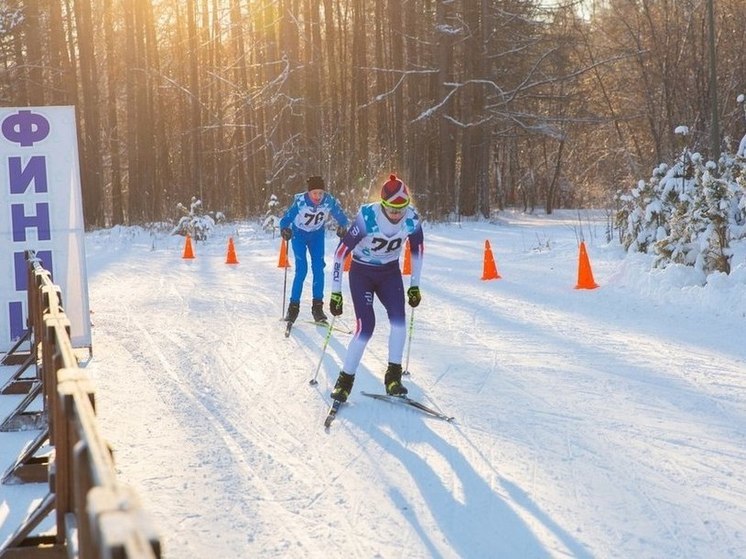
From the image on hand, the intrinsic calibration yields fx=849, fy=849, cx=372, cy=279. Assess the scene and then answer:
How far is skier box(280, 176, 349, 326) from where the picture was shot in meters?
11.3

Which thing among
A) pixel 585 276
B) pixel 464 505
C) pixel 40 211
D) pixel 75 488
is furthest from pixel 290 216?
pixel 75 488

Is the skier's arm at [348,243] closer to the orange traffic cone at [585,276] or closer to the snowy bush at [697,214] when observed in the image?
the orange traffic cone at [585,276]

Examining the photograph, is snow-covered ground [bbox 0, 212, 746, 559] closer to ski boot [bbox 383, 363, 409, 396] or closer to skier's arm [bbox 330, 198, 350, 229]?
ski boot [bbox 383, 363, 409, 396]

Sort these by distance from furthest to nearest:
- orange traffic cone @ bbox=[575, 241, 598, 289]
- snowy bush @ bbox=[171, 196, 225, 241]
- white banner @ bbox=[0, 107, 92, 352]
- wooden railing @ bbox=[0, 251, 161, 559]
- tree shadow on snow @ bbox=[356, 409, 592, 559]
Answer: snowy bush @ bbox=[171, 196, 225, 241] < orange traffic cone @ bbox=[575, 241, 598, 289] < white banner @ bbox=[0, 107, 92, 352] < tree shadow on snow @ bbox=[356, 409, 592, 559] < wooden railing @ bbox=[0, 251, 161, 559]

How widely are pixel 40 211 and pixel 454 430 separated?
5.28 metres

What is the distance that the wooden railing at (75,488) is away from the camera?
5.26 ft

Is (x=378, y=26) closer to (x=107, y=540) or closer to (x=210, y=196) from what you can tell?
(x=210, y=196)

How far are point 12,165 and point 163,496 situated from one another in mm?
5163

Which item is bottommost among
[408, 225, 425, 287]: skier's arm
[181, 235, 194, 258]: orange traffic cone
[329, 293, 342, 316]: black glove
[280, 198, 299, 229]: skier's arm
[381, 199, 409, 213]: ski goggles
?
[181, 235, 194, 258]: orange traffic cone

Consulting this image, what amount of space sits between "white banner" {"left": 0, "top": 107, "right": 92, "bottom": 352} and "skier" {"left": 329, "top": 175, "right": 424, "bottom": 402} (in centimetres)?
322

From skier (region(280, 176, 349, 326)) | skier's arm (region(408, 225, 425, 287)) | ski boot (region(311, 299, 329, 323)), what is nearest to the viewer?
skier's arm (region(408, 225, 425, 287))

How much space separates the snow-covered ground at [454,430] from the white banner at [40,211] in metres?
0.75

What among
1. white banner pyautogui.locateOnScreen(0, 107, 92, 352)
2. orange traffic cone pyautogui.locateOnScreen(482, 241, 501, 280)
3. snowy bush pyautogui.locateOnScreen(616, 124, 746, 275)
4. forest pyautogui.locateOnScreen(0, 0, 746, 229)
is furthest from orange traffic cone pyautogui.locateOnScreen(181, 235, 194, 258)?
white banner pyautogui.locateOnScreen(0, 107, 92, 352)

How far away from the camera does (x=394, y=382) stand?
7.57 m
